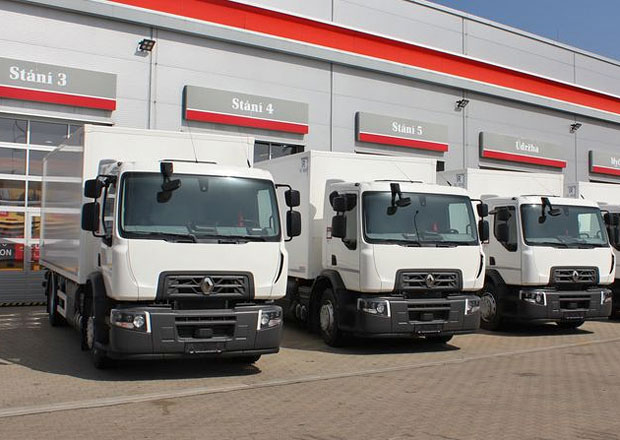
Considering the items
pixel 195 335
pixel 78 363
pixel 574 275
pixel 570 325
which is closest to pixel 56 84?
pixel 78 363

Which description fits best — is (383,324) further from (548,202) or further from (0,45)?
(0,45)

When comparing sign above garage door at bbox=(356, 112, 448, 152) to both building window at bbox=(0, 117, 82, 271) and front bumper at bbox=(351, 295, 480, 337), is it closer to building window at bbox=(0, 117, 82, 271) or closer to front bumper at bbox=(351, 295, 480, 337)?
building window at bbox=(0, 117, 82, 271)

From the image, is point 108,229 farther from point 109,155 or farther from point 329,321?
point 329,321

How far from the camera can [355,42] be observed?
19.6m

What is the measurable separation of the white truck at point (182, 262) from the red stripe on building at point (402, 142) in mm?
11609

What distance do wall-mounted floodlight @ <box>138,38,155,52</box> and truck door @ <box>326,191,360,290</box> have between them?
319 inches

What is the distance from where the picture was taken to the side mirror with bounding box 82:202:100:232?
7758mm

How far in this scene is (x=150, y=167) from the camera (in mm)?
7734

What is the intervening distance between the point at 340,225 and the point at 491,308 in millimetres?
4203

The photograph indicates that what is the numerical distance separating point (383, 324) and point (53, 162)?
20.1 feet

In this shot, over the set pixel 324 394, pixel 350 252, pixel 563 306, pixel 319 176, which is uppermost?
pixel 319 176

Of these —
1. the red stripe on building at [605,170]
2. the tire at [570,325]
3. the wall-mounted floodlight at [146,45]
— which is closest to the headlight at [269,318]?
the tire at [570,325]

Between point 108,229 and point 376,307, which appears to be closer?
point 108,229

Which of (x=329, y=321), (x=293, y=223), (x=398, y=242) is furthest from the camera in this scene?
(x=329, y=321)
